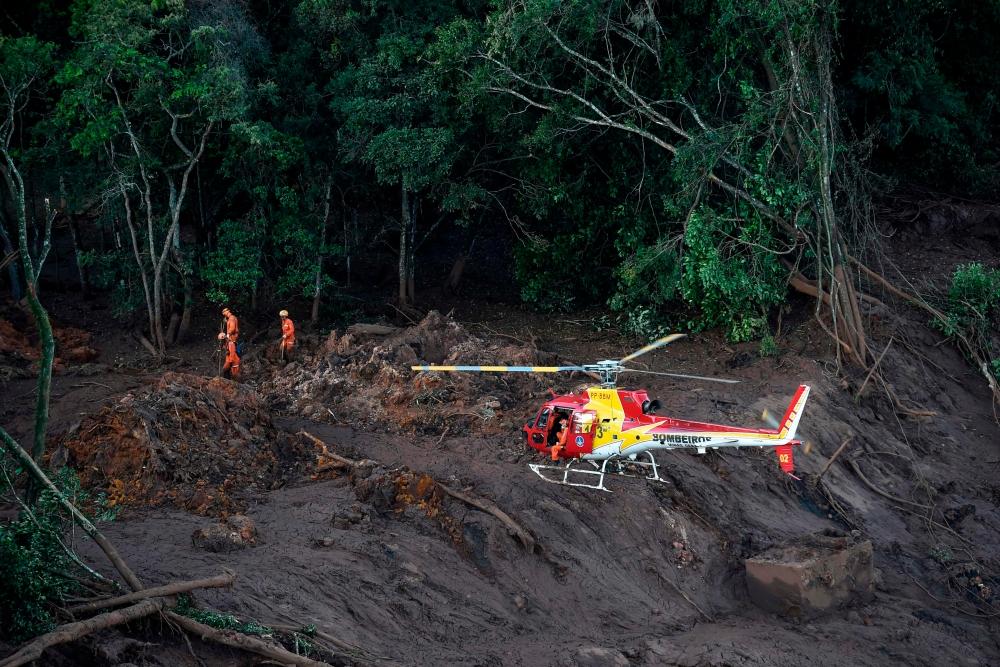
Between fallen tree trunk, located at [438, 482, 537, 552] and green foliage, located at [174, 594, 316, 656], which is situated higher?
green foliage, located at [174, 594, 316, 656]

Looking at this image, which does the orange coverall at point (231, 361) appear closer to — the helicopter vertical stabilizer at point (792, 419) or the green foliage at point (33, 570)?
the green foliage at point (33, 570)

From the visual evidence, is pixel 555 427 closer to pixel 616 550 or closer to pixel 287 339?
pixel 616 550

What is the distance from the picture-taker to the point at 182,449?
13828mm

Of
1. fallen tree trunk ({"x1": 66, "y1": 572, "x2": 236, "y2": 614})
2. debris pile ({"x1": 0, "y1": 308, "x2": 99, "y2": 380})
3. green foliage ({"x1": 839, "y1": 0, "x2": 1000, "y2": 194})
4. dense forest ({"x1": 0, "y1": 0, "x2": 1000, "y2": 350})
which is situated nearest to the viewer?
fallen tree trunk ({"x1": 66, "y1": 572, "x2": 236, "y2": 614})

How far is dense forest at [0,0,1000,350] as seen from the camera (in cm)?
2025

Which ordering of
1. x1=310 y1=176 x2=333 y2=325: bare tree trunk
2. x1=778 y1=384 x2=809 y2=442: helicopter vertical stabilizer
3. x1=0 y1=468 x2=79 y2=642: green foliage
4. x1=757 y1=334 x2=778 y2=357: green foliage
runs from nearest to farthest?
x1=0 y1=468 x2=79 y2=642: green foliage, x1=778 y1=384 x2=809 y2=442: helicopter vertical stabilizer, x1=757 y1=334 x2=778 y2=357: green foliage, x1=310 y1=176 x2=333 y2=325: bare tree trunk

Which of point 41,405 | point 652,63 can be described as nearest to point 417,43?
point 652,63

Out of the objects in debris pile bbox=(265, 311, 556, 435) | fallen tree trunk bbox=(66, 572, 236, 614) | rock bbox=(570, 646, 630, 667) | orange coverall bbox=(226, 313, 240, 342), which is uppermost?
orange coverall bbox=(226, 313, 240, 342)

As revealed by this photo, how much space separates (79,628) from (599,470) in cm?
857

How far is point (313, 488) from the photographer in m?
14.0

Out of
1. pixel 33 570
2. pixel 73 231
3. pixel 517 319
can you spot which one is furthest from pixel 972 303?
pixel 73 231

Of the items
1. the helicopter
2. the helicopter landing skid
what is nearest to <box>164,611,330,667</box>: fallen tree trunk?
the helicopter

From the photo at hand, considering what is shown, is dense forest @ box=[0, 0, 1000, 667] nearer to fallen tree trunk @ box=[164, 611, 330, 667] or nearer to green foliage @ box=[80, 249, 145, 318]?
green foliage @ box=[80, 249, 145, 318]

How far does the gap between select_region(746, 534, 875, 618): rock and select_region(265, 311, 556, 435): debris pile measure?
502 centimetres
